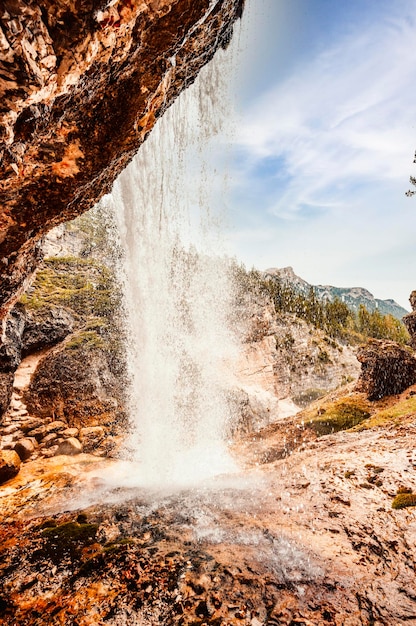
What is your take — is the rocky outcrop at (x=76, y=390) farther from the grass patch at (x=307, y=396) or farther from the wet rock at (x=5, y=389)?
the grass patch at (x=307, y=396)

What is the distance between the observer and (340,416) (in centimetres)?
1633

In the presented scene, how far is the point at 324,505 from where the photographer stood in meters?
7.13

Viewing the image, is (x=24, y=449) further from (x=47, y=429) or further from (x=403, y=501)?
(x=403, y=501)

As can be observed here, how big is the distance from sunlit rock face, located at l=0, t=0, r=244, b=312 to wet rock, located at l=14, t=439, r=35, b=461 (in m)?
9.12

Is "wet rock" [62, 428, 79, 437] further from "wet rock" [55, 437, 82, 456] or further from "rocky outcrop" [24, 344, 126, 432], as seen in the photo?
"rocky outcrop" [24, 344, 126, 432]

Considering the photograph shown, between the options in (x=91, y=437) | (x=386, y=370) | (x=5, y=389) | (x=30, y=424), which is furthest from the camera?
(x=386, y=370)

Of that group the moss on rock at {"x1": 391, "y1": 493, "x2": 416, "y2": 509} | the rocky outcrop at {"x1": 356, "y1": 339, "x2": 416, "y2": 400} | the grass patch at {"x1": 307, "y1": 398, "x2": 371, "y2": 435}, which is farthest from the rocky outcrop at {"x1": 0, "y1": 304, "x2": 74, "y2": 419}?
the rocky outcrop at {"x1": 356, "y1": 339, "x2": 416, "y2": 400}

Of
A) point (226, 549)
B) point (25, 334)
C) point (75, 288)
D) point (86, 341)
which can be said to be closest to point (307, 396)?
point (86, 341)

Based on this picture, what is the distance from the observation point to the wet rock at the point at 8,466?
10719mm

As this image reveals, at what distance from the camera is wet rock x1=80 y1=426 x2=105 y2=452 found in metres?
15.5

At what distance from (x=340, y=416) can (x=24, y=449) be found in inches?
642

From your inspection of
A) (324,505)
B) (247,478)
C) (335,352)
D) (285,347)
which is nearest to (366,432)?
(247,478)

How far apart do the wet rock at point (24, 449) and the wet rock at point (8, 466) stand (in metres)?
1.85

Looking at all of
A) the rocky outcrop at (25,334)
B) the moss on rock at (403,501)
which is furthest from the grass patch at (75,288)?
the moss on rock at (403,501)
